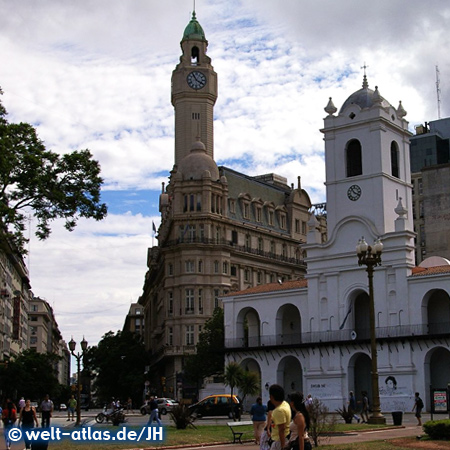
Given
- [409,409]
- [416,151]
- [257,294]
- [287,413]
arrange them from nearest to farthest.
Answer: [287,413] → [409,409] → [257,294] → [416,151]

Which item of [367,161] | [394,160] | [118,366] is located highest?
[394,160]

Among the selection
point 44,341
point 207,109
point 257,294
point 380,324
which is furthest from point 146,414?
point 44,341

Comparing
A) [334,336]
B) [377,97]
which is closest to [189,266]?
[334,336]

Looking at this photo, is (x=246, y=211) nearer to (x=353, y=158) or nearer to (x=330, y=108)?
(x=330, y=108)

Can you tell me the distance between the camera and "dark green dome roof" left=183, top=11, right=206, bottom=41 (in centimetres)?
10325

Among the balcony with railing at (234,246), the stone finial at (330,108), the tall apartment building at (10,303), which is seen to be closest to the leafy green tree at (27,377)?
the tall apartment building at (10,303)

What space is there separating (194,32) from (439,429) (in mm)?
84151

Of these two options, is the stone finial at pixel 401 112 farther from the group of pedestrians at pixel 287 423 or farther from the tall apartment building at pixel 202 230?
the group of pedestrians at pixel 287 423

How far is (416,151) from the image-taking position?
119938 mm

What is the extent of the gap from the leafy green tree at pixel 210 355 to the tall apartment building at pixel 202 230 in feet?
32.6

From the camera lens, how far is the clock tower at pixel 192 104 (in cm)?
9994

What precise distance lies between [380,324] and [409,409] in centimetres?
674

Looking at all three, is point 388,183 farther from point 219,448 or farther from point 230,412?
point 219,448

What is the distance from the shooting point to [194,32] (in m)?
104
